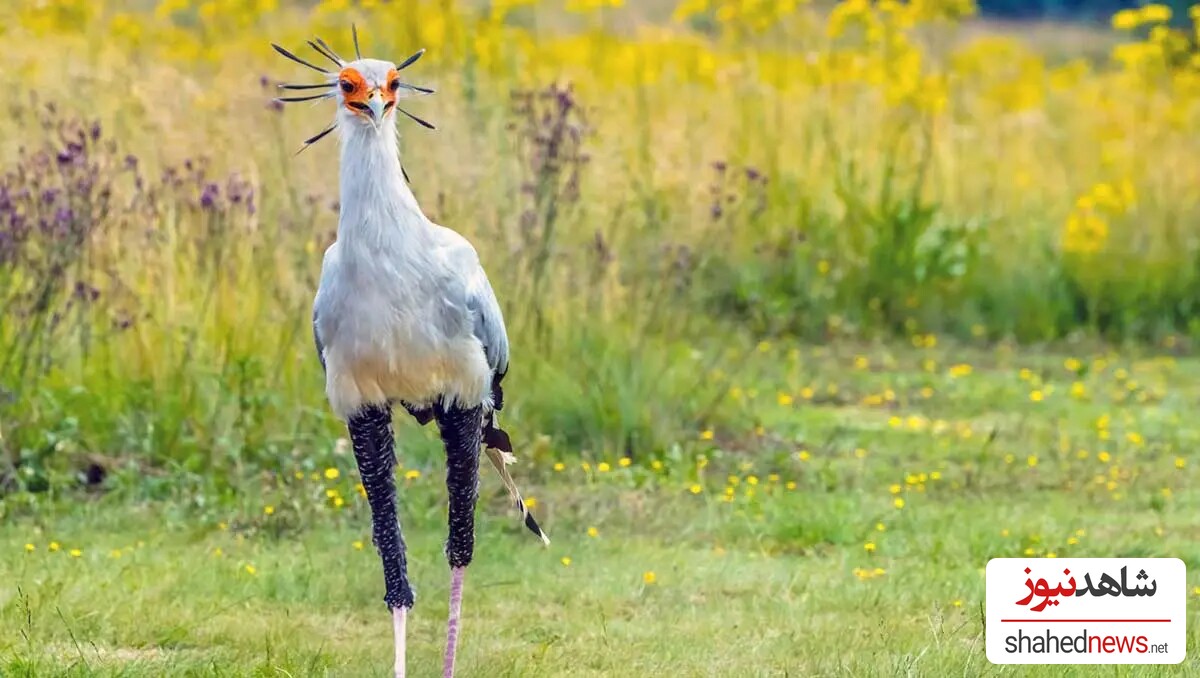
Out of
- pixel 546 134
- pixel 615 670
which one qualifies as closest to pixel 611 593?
pixel 615 670

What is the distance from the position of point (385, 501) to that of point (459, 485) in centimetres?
23

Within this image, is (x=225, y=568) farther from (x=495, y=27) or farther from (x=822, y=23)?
(x=822, y=23)

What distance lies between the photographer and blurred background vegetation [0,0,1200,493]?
8258mm

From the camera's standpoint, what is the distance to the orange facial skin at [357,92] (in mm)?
5062

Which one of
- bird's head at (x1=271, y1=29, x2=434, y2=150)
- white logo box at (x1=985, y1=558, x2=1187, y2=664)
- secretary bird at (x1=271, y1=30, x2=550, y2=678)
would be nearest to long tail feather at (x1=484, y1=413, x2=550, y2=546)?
secretary bird at (x1=271, y1=30, x2=550, y2=678)

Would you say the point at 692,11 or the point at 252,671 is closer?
the point at 252,671

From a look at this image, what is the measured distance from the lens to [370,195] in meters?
5.08

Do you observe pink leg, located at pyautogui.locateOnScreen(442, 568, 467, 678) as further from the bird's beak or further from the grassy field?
the bird's beak

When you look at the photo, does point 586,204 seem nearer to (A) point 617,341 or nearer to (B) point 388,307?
(A) point 617,341

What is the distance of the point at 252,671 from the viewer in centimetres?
557

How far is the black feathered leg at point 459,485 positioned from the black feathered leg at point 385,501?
144 millimetres

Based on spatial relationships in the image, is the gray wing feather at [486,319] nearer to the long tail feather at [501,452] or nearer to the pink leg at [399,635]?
the long tail feather at [501,452]

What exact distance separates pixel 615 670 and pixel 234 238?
3.84 meters

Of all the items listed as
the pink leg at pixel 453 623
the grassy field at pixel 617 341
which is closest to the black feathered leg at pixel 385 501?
the pink leg at pixel 453 623
